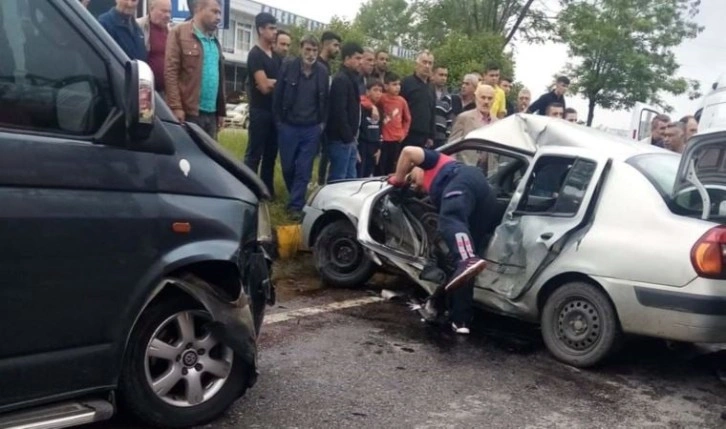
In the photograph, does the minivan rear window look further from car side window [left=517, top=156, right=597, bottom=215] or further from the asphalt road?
the asphalt road

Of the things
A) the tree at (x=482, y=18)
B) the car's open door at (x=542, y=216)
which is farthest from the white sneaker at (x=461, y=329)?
the tree at (x=482, y=18)

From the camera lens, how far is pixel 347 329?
609 cm

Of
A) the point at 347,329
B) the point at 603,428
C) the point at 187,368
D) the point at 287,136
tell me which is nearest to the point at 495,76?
the point at 287,136

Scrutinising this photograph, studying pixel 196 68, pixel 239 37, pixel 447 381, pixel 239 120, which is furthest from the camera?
pixel 239 37

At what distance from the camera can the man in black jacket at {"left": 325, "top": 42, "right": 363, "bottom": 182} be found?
891 cm

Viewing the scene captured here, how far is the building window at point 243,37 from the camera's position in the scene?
162 ft

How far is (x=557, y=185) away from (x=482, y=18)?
1111 inches

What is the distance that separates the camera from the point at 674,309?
5191 mm

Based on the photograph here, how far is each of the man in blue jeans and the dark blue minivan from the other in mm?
4278

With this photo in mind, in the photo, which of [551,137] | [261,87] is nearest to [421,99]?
[261,87]

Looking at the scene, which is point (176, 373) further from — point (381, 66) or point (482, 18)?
point (482, 18)

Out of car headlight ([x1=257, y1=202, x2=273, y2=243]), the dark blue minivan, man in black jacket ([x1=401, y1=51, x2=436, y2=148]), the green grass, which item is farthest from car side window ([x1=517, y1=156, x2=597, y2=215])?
man in black jacket ([x1=401, y1=51, x2=436, y2=148])

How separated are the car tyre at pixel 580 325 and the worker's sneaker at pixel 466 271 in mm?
535

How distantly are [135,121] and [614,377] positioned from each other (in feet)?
11.8
